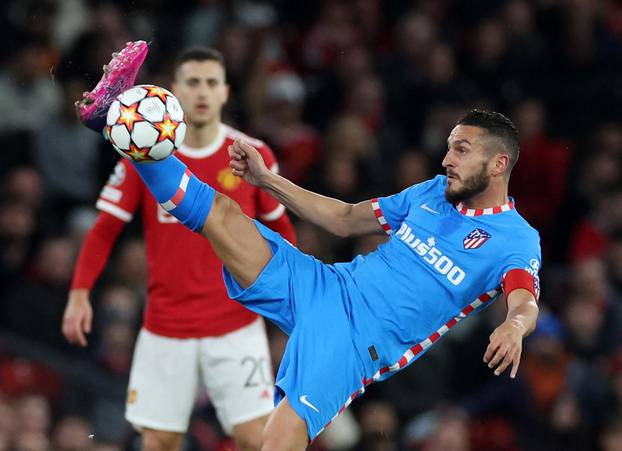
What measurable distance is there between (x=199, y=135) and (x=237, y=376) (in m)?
1.28

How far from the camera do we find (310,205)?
579 centimetres

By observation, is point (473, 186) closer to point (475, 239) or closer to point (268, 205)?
point (475, 239)

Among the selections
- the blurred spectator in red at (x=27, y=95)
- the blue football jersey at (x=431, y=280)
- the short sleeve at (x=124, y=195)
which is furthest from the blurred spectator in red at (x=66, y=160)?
the blue football jersey at (x=431, y=280)

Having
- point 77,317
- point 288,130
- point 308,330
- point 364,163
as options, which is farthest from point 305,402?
point 288,130

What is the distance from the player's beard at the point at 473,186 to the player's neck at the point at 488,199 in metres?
0.04

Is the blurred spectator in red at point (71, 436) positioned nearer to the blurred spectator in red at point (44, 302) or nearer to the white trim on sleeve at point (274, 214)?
the blurred spectator in red at point (44, 302)

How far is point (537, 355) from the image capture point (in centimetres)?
888

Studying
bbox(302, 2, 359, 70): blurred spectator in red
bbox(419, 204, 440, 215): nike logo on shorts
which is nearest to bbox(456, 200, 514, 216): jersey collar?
bbox(419, 204, 440, 215): nike logo on shorts

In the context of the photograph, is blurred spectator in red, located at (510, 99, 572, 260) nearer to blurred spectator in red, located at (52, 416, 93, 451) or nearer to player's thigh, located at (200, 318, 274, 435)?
blurred spectator in red, located at (52, 416, 93, 451)

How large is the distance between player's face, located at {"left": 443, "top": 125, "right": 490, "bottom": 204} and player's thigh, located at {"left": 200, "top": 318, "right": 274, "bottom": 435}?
1461mm

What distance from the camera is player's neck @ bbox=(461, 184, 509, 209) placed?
555 cm

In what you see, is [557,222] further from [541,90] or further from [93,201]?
[93,201]

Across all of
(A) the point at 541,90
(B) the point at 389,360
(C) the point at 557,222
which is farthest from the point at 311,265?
(A) the point at 541,90

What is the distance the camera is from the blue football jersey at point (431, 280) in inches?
213
